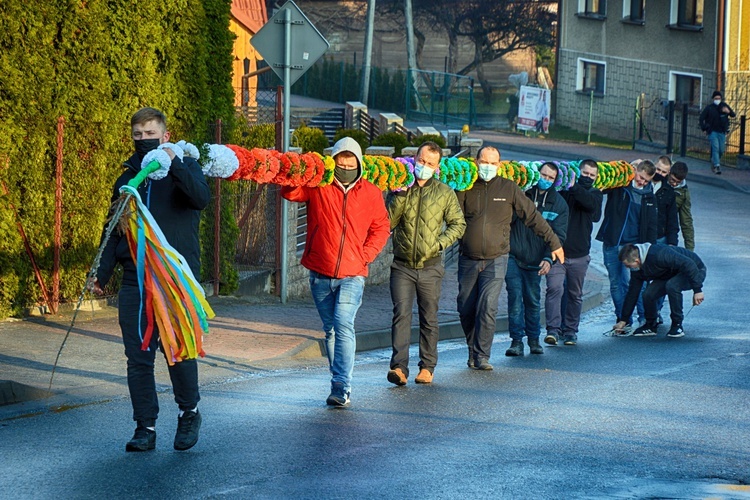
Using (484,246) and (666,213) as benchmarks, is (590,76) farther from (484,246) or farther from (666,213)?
(484,246)

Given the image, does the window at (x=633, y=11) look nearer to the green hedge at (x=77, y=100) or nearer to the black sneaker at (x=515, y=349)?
the green hedge at (x=77, y=100)

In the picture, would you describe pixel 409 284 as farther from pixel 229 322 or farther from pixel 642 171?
pixel 642 171

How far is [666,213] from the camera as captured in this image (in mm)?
14414

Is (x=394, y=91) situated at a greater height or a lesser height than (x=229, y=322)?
greater

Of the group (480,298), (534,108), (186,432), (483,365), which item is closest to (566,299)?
(480,298)

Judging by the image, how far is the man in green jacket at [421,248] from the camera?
10344 mm

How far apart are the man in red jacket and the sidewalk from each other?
146 cm

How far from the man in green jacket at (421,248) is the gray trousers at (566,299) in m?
2.78

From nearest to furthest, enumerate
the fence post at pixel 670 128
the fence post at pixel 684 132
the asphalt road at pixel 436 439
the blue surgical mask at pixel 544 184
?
the asphalt road at pixel 436 439 < the blue surgical mask at pixel 544 184 < the fence post at pixel 684 132 < the fence post at pixel 670 128

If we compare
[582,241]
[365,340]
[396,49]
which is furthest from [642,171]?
[396,49]

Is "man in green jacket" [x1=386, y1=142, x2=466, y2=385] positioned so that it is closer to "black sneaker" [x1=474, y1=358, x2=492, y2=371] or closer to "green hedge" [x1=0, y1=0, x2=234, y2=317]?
A: "black sneaker" [x1=474, y1=358, x2=492, y2=371]

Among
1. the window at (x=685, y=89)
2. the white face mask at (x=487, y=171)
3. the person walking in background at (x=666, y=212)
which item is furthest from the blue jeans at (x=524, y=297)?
the window at (x=685, y=89)

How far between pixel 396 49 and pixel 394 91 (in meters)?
21.8

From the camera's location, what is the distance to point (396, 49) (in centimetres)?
6975
